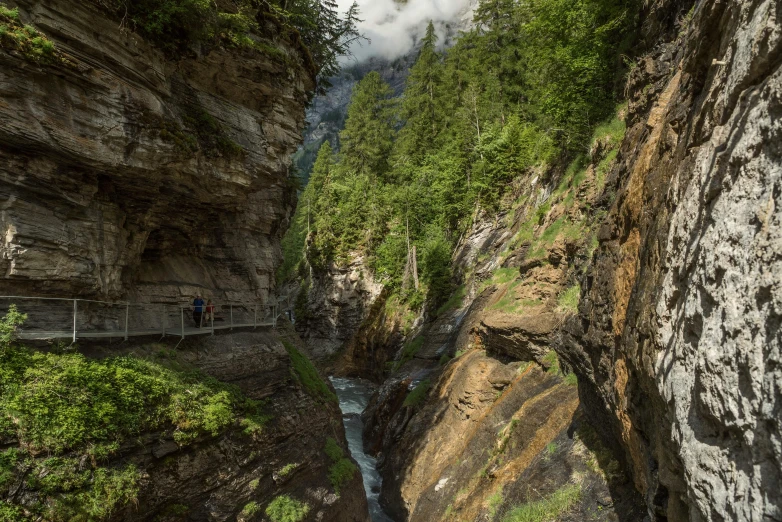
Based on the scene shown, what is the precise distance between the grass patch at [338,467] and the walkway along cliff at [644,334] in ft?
9.02

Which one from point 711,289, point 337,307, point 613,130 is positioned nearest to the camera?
point 711,289

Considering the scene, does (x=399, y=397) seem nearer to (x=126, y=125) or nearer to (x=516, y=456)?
(x=516, y=456)

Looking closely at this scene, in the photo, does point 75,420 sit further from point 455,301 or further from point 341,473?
point 455,301

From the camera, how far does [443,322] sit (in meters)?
23.5

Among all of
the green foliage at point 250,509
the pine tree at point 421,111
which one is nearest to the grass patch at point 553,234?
the green foliage at point 250,509

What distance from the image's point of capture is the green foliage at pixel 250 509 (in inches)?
412

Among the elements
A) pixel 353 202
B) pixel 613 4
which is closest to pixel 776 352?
pixel 613 4

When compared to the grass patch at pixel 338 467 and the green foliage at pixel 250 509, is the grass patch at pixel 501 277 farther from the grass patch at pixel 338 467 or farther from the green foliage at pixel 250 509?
the green foliage at pixel 250 509

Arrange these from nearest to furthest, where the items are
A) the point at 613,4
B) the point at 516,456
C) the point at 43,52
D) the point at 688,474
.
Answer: the point at 688,474 → the point at 43,52 → the point at 516,456 → the point at 613,4

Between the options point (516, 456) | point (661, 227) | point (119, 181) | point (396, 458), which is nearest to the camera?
point (661, 227)

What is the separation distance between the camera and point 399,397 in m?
20.9

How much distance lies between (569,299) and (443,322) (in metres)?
10.5

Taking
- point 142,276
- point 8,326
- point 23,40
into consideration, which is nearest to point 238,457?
point 8,326

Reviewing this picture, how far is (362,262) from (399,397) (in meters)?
18.7
